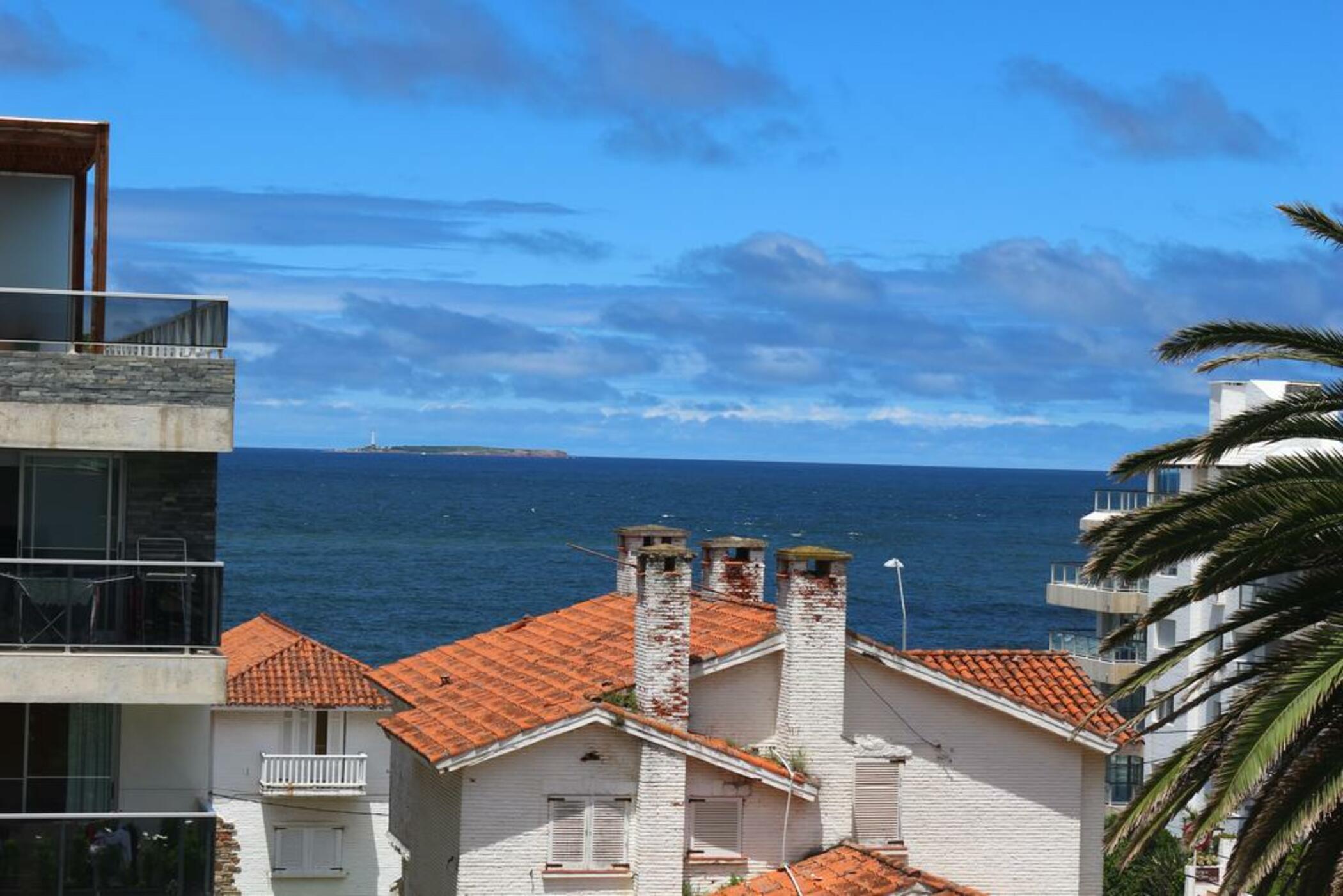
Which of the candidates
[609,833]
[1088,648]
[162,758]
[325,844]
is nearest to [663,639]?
[609,833]

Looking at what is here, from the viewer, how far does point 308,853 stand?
51.0 meters

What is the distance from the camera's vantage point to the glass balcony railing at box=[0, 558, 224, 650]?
2175 centimetres

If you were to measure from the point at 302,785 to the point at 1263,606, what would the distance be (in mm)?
32106

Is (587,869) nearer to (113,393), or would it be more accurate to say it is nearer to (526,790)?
(526,790)

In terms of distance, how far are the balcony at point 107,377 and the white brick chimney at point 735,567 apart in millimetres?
13766

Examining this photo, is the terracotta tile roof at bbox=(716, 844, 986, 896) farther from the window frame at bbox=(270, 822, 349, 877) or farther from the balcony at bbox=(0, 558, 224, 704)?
the window frame at bbox=(270, 822, 349, 877)

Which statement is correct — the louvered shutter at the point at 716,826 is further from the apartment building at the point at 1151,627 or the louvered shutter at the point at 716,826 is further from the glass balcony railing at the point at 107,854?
the apartment building at the point at 1151,627

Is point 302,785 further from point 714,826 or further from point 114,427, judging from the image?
point 114,427

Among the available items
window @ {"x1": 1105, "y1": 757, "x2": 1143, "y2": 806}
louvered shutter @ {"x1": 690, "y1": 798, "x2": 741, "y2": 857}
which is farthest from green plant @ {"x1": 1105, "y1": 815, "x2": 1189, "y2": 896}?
louvered shutter @ {"x1": 690, "y1": 798, "x2": 741, "y2": 857}

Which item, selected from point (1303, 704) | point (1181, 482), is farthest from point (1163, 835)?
point (1303, 704)

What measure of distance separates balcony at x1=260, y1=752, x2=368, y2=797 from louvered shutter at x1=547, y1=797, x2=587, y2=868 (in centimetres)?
2216

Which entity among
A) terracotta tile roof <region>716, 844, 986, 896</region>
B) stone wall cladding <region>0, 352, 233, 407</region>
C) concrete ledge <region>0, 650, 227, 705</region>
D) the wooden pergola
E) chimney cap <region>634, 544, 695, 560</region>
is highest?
the wooden pergola

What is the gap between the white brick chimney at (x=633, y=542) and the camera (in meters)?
35.7

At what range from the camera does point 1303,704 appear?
63.5 ft
